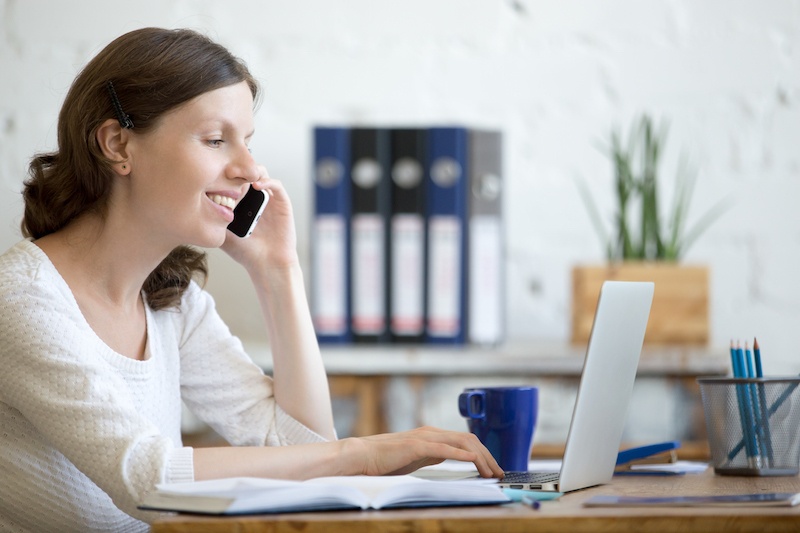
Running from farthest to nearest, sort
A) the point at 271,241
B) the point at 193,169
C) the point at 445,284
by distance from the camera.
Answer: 1. the point at 445,284
2. the point at 271,241
3. the point at 193,169

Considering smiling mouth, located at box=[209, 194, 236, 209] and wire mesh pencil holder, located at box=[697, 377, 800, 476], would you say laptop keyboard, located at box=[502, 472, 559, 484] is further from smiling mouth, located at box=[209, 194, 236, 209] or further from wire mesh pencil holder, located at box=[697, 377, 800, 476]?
smiling mouth, located at box=[209, 194, 236, 209]

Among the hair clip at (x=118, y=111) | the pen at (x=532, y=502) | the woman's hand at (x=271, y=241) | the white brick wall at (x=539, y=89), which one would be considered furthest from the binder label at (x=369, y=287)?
the pen at (x=532, y=502)

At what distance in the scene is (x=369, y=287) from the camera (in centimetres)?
→ 190

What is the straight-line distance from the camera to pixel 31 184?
4.25 ft

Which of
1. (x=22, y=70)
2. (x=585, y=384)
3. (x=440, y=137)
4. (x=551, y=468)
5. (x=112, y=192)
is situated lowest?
(x=551, y=468)

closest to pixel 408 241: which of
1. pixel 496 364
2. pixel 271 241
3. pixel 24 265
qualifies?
pixel 496 364

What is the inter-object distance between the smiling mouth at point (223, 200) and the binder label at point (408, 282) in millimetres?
703

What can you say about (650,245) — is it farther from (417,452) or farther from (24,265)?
(24,265)

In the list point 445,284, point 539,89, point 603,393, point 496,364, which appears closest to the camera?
point 603,393

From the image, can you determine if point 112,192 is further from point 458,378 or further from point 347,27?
point 347,27

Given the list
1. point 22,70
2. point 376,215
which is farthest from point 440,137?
point 22,70

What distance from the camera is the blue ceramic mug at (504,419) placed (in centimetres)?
108

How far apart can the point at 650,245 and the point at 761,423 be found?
40.7 inches

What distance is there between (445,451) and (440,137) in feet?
3.46
